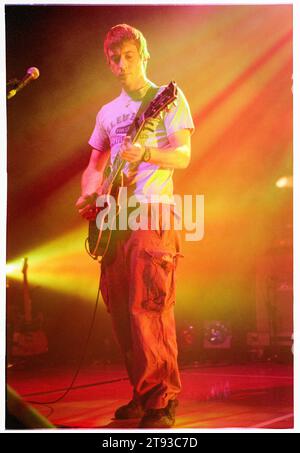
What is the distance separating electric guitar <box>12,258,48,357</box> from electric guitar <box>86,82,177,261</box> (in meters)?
0.49

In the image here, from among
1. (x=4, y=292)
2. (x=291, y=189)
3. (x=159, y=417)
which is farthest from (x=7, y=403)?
(x=291, y=189)

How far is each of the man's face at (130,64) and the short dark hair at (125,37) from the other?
22 mm

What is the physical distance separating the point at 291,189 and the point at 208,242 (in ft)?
1.84

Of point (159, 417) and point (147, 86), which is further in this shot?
point (147, 86)

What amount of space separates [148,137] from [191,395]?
→ 141 centimetres

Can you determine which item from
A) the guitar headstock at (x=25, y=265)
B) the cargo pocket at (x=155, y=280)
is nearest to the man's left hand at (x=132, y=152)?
the cargo pocket at (x=155, y=280)

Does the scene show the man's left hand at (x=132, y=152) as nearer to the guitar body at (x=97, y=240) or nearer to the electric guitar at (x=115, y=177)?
the electric guitar at (x=115, y=177)

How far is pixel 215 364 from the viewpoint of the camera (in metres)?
3.76

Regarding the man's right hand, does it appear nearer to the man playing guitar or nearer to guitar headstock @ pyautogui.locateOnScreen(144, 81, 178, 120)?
the man playing guitar

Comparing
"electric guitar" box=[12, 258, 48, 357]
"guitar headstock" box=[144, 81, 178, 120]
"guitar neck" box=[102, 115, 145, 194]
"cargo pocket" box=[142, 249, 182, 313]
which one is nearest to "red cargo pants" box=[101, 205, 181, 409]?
"cargo pocket" box=[142, 249, 182, 313]

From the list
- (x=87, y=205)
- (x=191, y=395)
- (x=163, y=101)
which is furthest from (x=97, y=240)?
(x=191, y=395)

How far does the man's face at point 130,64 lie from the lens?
11.9 feet

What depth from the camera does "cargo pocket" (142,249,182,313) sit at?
3385mm
